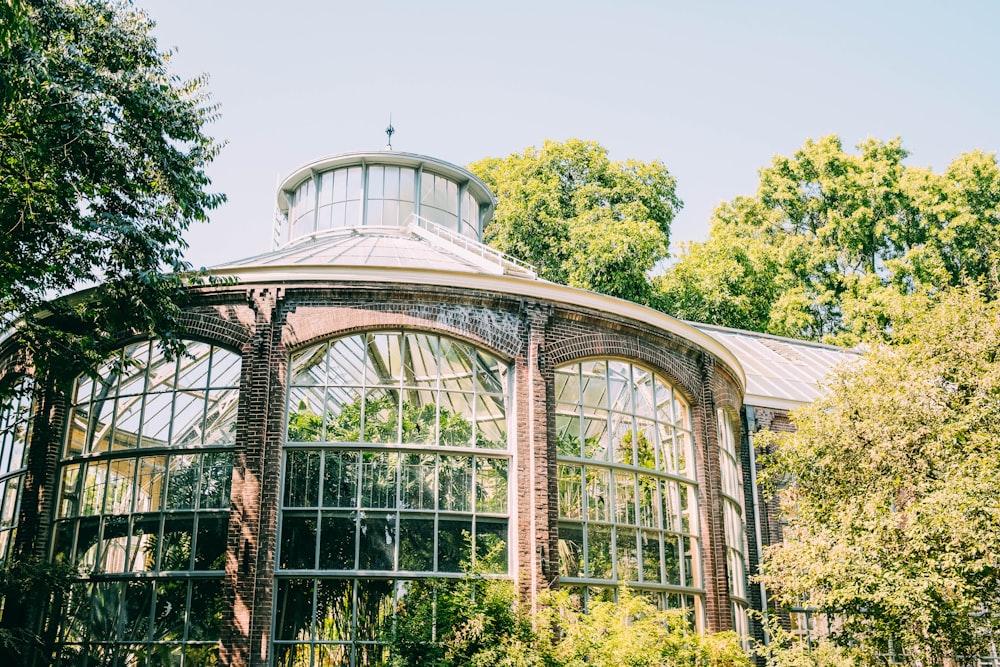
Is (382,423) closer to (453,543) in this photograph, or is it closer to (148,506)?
(453,543)

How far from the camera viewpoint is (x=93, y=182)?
52.8ft

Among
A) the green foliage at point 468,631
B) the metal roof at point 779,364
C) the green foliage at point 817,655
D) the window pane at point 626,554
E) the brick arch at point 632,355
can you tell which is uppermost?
the metal roof at point 779,364

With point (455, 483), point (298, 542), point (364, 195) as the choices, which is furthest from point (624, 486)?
point (364, 195)

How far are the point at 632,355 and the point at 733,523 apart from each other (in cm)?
526

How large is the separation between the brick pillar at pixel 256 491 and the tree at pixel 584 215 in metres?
Result: 18.0

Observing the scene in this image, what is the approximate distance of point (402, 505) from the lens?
15.3 m

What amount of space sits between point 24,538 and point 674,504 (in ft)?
36.5

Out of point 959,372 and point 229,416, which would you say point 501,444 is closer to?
point 229,416

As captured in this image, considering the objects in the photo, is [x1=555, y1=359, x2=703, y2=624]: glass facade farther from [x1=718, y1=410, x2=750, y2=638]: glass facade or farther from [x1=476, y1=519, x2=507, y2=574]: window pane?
[x1=718, y1=410, x2=750, y2=638]: glass facade

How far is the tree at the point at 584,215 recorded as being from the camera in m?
32.7

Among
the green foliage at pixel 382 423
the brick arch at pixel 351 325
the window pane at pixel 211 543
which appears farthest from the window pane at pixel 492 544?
the window pane at pixel 211 543

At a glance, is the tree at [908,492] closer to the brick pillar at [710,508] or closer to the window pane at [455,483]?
the brick pillar at [710,508]

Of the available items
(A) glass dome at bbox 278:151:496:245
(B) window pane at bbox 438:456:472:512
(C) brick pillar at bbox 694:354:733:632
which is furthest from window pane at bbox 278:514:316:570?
(A) glass dome at bbox 278:151:496:245

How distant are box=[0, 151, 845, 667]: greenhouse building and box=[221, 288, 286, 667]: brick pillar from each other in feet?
0.10
